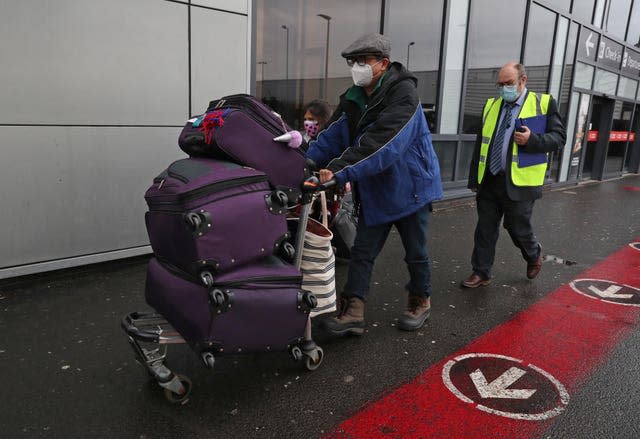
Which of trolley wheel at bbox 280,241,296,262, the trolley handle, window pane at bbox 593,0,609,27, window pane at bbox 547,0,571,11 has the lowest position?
trolley wheel at bbox 280,241,296,262

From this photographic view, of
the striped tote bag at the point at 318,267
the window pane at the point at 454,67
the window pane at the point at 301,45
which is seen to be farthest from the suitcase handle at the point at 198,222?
the window pane at the point at 454,67

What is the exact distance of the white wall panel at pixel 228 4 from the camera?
4656mm

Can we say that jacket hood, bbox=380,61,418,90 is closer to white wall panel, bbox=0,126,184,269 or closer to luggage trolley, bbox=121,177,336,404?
luggage trolley, bbox=121,177,336,404

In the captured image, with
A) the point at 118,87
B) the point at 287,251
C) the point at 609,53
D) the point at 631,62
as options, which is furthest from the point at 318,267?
the point at 631,62

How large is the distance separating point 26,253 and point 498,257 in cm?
448

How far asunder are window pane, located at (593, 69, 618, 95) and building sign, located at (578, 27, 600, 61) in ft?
1.94

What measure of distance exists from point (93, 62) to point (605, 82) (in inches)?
540

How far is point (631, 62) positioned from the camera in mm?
15156

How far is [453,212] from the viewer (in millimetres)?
7957

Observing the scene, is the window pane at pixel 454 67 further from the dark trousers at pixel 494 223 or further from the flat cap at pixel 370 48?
the flat cap at pixel 370 48

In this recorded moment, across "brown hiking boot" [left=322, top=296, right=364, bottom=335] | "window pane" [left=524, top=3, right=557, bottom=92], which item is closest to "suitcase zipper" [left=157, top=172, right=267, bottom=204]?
"brown hiking boot" [left=322, top=296, right=364, bottom=335]

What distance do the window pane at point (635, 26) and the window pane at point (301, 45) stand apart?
40.9 ft

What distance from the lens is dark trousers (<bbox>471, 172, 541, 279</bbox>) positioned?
421 centimetres

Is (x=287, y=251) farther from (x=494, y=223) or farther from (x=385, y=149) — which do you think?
(x=494, y=223)
